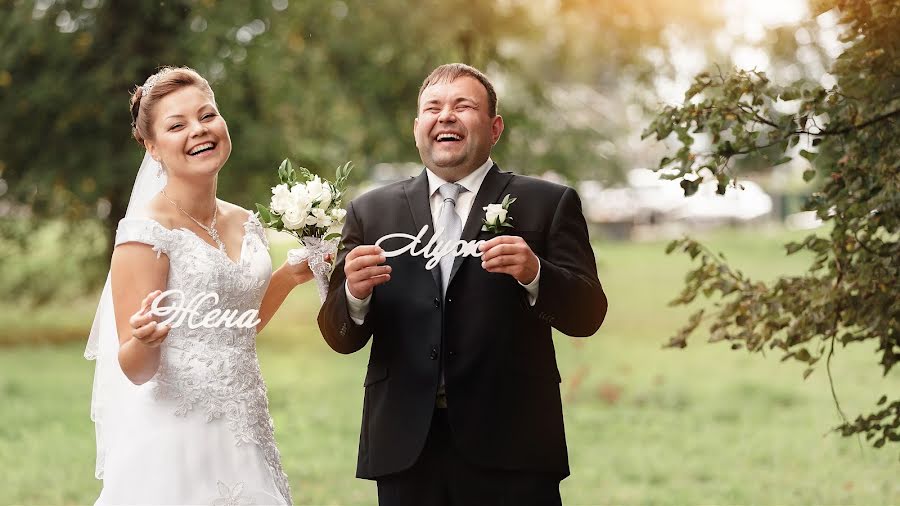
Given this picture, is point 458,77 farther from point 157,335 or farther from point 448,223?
point 157,335

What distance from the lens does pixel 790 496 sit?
8.55 metres

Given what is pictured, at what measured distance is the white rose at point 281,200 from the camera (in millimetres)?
3760

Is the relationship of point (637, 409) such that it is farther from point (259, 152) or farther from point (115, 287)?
point (115, 287)

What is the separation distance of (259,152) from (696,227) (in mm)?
26968

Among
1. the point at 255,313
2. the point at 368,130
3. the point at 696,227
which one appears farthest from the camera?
the point at 696,227

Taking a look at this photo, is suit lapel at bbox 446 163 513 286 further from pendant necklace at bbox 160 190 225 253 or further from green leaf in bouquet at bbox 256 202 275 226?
pendant necklace at bbox 160 190 225 253

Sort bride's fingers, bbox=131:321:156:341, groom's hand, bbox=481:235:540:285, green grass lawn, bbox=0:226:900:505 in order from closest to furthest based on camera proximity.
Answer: groom's hand, bbox=481:235:540:285, bride's fingers, bbox=131:321:156:341, green grass lawn, bbox=0:226:900:505

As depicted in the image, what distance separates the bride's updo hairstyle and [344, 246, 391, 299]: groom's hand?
807 mm

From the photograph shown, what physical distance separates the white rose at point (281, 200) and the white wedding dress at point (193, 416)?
335 millimetres

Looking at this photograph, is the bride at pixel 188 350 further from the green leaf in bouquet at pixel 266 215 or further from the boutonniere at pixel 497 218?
the boutonniere at pixel 497 218

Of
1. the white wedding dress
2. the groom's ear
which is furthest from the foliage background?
the groom's ear

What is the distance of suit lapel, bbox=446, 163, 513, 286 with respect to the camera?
3.80 meters

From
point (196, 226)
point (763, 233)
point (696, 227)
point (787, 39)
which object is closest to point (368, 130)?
point (787, 39)

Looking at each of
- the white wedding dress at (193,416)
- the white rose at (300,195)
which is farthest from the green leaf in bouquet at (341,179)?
the white wedding dress at (193,416)
